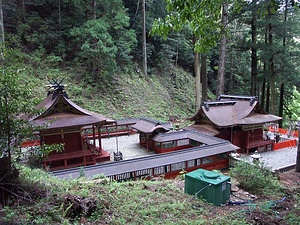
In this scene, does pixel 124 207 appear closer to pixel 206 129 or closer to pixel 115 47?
pixel 206 129

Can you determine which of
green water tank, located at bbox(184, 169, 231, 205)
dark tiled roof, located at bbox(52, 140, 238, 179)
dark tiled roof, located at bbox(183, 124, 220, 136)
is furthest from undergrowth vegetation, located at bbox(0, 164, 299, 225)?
dark tiled roof, located at bbox(183, 124, 220, 136)

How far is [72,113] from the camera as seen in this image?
535 inches

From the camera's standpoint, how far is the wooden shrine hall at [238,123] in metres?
16.2

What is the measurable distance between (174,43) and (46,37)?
14.6m

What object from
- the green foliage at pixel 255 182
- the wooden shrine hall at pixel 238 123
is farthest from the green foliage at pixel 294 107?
the green foliage at pixel 255 182

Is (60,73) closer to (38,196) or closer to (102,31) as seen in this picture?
(102,31)

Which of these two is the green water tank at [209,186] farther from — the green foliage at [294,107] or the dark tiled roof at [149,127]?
the green foliage at [294,107]

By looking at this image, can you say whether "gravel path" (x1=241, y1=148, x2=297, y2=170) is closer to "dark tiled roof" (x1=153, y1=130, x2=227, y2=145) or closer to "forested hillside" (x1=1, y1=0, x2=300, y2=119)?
"dark tiled roof" (x1=153, y1=130, x2=227, y2=145)

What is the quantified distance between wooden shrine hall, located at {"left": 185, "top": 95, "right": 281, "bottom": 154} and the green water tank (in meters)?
9.97

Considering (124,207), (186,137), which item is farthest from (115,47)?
(124,207)

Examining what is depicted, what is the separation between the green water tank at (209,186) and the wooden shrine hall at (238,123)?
9972 millimetres

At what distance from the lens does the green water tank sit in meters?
5.89

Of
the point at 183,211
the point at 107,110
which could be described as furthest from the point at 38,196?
the point at 107,110

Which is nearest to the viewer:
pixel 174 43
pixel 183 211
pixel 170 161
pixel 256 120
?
pixel 183 211
